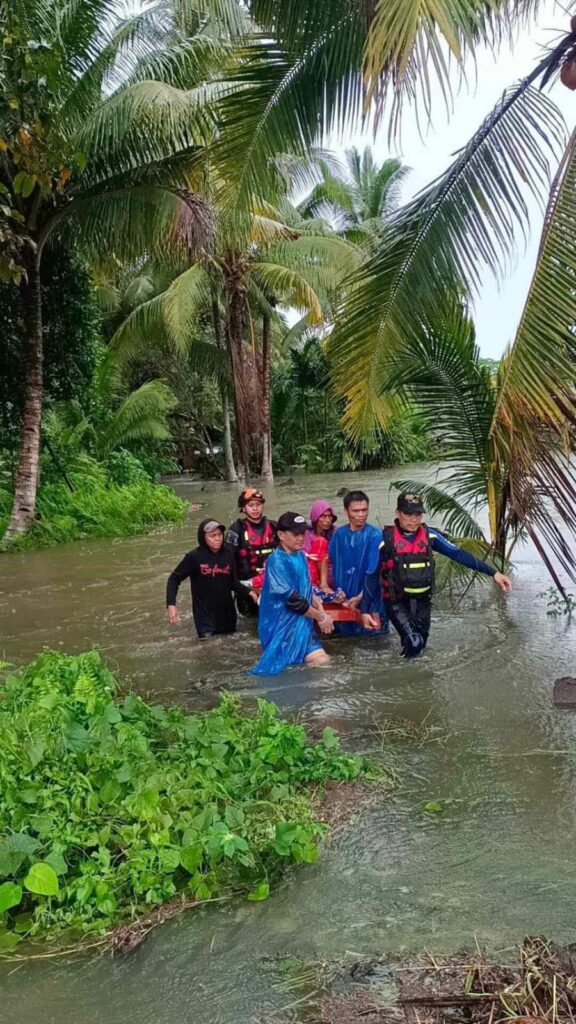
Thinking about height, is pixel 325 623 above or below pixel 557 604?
above

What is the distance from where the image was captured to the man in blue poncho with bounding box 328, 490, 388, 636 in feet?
25.3

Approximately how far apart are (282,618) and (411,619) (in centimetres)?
118

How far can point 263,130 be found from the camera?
22.2ft

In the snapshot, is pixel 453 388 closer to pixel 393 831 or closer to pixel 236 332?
pixel 393 831

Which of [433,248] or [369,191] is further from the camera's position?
[369,191]

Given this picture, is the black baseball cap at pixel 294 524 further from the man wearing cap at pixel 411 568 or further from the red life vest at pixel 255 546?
the red life vest at pixel 255 546

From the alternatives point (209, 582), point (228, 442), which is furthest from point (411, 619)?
point (228, 442)

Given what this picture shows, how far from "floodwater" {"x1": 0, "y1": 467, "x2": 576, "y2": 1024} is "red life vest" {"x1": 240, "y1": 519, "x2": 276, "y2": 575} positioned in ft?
2.41

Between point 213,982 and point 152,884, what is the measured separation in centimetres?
56

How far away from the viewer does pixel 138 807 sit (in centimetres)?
373

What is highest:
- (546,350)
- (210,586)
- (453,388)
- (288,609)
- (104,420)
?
(104,420)

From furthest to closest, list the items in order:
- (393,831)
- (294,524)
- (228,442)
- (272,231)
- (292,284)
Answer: (228,442) → (292,284) → (272,231) → (294,524) → (393,831)

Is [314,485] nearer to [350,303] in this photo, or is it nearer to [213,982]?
[350,303]

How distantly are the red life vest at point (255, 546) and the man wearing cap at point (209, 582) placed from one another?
0.25 metres
